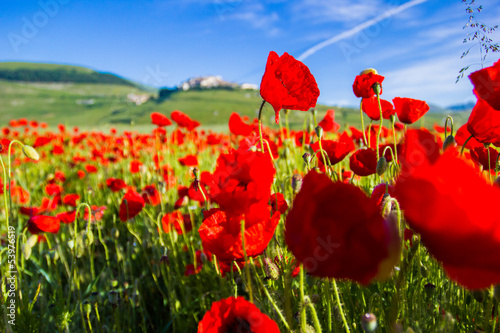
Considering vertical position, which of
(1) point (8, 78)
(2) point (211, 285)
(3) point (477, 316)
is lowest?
(2) point (211, 285)

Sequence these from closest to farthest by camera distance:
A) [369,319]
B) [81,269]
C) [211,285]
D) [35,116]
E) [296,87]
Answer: [369,319] < [296,87] < [211,285] < [81,269] < [35,116]

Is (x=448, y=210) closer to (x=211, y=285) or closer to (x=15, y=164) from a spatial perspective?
(x=211, y=285)

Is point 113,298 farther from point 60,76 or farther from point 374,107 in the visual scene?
point 60,76

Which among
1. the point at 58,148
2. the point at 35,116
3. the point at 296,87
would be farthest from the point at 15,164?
the point at 35,116

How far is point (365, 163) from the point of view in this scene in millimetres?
1159

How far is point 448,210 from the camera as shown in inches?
14.7

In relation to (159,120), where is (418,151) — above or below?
below

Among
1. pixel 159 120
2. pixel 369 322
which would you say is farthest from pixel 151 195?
pixel 369 322

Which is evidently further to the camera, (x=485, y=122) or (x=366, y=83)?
(x=366, y=83)

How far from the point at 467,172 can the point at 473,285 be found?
0.50 feet

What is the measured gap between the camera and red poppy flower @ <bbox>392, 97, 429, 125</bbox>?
131 cm

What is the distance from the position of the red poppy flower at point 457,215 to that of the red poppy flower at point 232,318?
0.32 m

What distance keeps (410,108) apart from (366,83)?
0.26 meters

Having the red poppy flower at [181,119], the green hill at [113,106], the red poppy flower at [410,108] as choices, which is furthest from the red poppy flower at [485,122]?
the green hill at [113,106]
